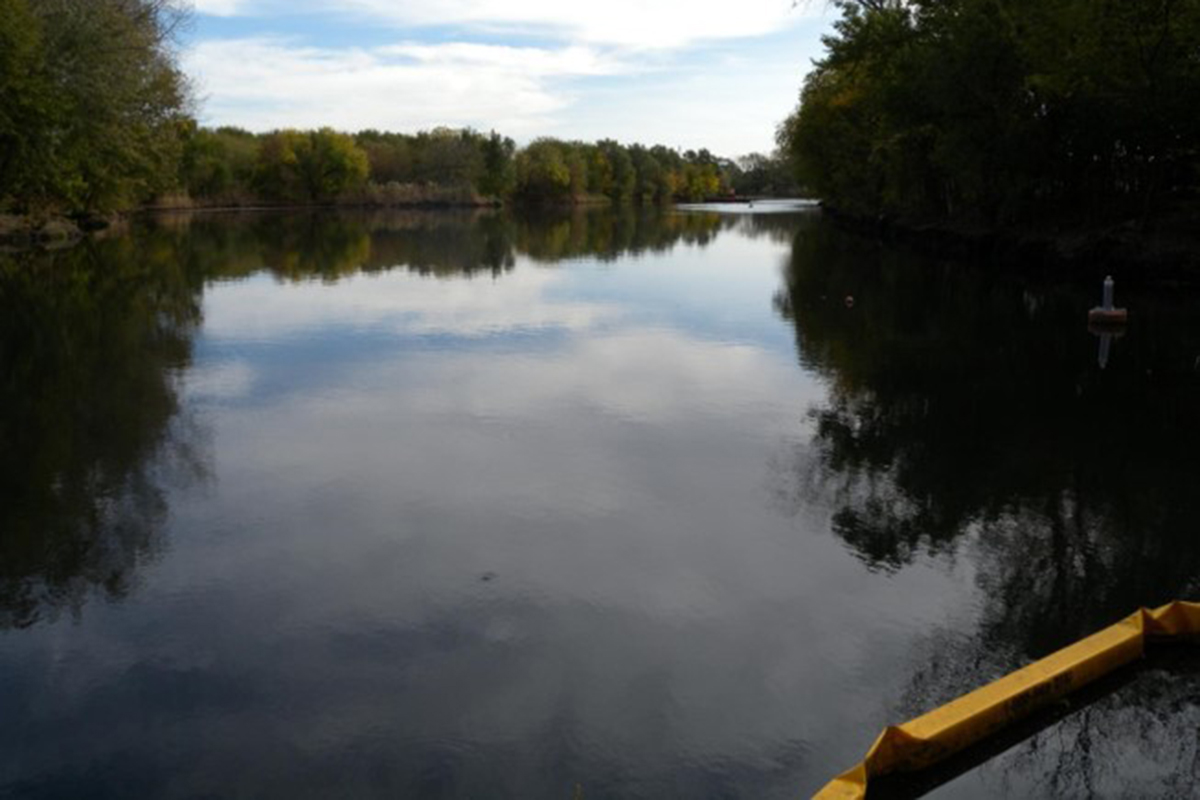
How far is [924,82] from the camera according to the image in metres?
37.6

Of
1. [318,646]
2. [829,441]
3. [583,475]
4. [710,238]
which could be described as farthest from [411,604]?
[710,238]

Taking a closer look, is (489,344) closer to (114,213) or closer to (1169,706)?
(1169,706)

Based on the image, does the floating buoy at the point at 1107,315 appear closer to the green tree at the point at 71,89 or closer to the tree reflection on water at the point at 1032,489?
the tree reflection on water at the point at 1032,489

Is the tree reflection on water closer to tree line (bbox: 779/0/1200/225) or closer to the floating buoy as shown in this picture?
the floating buoy

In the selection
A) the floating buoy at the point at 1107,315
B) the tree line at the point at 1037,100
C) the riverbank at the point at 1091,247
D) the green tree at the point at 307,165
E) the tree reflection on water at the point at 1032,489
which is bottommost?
the tree reflection on water at the point at 1032,489

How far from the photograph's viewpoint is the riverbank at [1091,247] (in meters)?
28.2

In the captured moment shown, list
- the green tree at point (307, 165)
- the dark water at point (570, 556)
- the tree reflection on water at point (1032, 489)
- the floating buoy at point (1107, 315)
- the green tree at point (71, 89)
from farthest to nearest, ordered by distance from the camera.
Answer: the green tree at point (307, 165)
the green tree at point (71, 89)
the floating buoy at point (1107, 315)
the tree reflection on water at point (1032, 489)
the dark water at point (570, 556)

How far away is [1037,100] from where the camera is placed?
111ft

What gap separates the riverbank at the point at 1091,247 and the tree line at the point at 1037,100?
0.88 meters

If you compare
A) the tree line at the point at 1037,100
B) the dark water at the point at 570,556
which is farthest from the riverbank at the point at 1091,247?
the dark water at the point at 570,556

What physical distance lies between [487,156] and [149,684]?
134 m

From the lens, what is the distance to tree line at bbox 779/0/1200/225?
28.0 m

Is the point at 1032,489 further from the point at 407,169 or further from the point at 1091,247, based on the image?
the point at 407,169

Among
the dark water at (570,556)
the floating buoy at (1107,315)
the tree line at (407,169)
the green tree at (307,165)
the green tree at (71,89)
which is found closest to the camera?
the dark water at (570,556)
